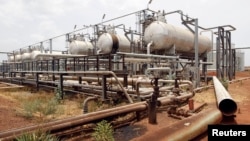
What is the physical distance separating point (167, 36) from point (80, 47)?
9.45m

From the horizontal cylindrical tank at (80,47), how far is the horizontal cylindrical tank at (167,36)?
759cm

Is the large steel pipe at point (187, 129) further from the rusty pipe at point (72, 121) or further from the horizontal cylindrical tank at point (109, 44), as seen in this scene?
the horizontal cylindrical tank at point (109, 44)

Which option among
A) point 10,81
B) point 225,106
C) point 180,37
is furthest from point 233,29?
point 10,81

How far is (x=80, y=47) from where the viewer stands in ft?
68.9

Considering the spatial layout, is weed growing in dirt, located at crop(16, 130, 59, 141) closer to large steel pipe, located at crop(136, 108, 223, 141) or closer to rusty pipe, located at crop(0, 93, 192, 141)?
rusty pipe, located at crop(0, 93, 192, 141)

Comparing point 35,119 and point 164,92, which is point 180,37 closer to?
point 164,92

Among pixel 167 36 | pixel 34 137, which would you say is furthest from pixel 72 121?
pixel 167 36

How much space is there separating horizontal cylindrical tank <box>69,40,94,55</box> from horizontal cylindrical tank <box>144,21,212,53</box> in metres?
7.59

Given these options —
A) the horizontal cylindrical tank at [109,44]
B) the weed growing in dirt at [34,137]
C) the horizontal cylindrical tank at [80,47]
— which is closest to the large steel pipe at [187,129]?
the weed growing in dirt at [34,137]

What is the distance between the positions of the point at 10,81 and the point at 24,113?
12.3 meters

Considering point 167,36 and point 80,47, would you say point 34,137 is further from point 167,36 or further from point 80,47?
point 80,47

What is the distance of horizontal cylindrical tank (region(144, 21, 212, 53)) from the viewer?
13.9 meters

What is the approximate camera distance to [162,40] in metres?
13.8

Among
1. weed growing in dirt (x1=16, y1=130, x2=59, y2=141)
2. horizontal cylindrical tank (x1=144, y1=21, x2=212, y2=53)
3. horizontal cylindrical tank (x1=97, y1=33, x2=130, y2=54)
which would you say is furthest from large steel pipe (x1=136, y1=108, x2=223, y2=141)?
horizontal cylindrical tank (x1=97, y1=33, x2=130, y2=54)
